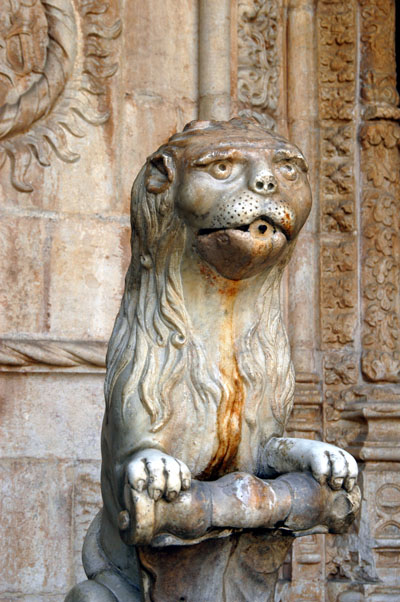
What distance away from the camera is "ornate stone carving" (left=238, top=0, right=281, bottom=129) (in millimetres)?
5164

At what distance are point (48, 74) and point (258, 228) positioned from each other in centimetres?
230

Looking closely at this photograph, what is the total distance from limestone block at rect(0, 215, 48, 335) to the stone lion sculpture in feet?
5.63

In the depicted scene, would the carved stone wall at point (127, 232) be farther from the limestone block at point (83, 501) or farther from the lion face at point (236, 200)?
the lion face at point (236, 200)

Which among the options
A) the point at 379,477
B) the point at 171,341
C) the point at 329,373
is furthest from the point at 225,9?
the point at 171,341

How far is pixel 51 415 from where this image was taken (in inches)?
176

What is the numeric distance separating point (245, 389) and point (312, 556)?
248cm

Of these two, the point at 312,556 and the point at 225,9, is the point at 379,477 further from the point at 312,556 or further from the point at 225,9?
the point at 225,9

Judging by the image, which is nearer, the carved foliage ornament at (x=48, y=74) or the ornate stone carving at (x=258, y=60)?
the carved foliage ornament at (x=48, y=74)

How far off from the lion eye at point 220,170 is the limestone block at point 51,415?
2.00 m

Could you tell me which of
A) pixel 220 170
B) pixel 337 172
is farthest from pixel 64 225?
pixel 220 170

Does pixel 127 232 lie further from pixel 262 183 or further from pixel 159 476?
pixel 159 476

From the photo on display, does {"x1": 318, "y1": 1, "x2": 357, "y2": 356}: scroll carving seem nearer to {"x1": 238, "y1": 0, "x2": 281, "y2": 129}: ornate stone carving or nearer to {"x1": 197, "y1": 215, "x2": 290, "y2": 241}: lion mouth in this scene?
{"x1": 238, "y1": 0, "x2": 281, "y2": 129}: ornate stone carving

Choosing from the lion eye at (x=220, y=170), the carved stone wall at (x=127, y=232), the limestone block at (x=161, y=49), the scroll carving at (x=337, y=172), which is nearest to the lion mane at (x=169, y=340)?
the lion eye at (x=220, y=170)

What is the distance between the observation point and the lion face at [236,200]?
2678mm
